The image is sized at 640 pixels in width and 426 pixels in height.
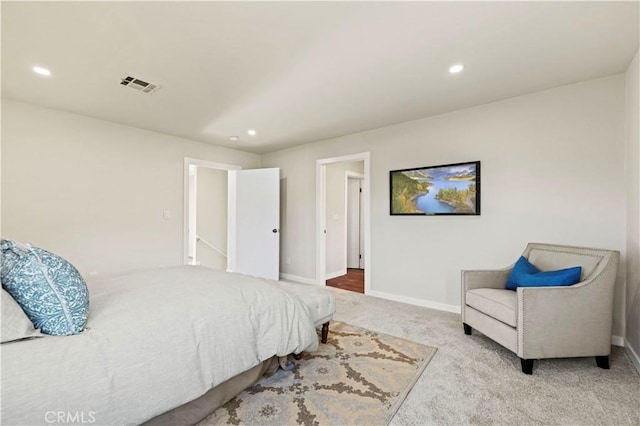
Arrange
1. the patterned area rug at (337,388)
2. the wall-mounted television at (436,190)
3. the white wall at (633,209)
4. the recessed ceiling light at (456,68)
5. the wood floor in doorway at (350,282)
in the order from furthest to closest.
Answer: the wood floor in doorway at (350,282) < the wall-mounted television at (436,190) < the recessed ceiling light at (456,68) < the white wall at (633,209) < the patterned area rug at (337,388)

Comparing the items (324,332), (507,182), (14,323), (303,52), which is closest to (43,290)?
(14,323)

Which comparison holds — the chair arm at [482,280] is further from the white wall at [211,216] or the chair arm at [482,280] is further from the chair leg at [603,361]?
the white wall at [211,216]

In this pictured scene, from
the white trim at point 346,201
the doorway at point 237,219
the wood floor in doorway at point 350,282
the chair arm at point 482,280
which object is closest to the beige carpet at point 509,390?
the chair arm at point 482,280

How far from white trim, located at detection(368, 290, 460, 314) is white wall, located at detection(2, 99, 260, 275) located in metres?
3.02

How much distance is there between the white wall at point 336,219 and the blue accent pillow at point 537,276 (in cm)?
308

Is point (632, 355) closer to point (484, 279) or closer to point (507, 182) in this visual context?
point (484, 279)

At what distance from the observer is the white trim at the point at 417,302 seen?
3.30m

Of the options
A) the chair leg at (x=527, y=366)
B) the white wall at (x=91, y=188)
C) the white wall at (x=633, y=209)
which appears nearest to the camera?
the chair leg at (x=527, y=366)

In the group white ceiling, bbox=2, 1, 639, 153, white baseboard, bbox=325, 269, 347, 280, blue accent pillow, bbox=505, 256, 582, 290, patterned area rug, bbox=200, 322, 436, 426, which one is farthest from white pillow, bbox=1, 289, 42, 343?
white baseboard, bbox=325, 269, 347, 280

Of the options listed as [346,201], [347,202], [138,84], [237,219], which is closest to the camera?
[138,84]

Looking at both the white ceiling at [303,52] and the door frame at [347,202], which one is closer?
the white ceiling at [303,52]

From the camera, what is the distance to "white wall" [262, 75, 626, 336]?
2.51 metres

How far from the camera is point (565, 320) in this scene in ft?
6.59

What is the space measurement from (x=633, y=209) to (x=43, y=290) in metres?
3.82
